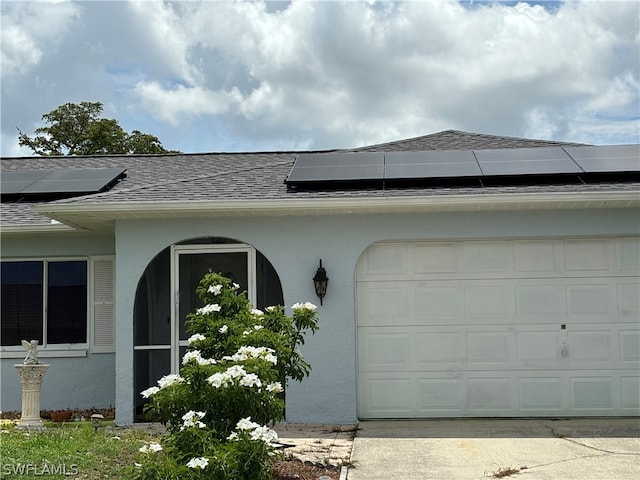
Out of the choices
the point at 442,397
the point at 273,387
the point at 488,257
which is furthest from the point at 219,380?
the point at 488,257

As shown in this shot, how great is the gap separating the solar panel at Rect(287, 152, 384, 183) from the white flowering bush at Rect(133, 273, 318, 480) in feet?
12.6

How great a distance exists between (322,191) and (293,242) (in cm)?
78

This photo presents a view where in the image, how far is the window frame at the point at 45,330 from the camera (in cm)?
1168

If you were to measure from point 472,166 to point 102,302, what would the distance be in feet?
19.6

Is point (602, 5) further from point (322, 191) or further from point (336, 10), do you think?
point (322, 191)

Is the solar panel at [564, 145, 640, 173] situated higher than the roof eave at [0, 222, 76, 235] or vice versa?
the solar panel at [564, 145, 640, 173]

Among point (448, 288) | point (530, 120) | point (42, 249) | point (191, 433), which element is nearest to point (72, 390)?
point (42, 249)

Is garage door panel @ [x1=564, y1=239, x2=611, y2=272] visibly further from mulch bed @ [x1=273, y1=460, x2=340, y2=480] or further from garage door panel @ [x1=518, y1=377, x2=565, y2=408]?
mulch bed @ [x1=273, y1=460, x2=340, y2=480]

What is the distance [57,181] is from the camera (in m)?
12.9

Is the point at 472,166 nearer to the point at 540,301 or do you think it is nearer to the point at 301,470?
the point at 540,301

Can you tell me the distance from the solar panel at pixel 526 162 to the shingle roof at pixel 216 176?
0.53 metres

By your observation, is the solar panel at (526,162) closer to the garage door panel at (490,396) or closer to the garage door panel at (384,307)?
the garage door panel at (384,307)

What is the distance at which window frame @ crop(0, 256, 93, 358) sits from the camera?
460 inches

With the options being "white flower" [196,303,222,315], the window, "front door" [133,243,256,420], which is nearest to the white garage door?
"front door" [133,243,256,420]
